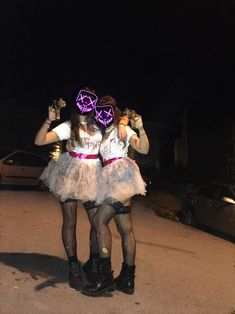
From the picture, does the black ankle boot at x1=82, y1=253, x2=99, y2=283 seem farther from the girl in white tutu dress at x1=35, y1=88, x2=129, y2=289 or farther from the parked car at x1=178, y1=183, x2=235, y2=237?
the parked car at x1=178, y1=183, x2=235, y2=237

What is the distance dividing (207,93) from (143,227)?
17.0m

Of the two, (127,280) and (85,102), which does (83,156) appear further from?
(127,280)

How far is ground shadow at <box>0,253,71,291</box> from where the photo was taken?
509 centimetres

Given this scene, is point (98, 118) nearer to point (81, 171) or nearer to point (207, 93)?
point (81, 171)

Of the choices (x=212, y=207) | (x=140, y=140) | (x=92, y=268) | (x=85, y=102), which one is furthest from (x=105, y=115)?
(x=212, y=207)

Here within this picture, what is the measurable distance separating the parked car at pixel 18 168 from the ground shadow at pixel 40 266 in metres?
9.61

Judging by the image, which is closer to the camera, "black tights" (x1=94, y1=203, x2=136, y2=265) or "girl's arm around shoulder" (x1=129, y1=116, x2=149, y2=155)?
"black tights" (x1=94, y1=203, x2=136, y2=265)

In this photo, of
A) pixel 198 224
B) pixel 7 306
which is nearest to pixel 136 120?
pixel 7 306

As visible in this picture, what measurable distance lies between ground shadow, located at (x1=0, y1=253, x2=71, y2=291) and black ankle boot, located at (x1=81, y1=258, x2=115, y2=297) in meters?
0.45

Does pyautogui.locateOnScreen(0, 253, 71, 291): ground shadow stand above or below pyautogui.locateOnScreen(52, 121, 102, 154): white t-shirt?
below

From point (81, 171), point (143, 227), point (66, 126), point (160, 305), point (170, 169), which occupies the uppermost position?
point (66, 126)

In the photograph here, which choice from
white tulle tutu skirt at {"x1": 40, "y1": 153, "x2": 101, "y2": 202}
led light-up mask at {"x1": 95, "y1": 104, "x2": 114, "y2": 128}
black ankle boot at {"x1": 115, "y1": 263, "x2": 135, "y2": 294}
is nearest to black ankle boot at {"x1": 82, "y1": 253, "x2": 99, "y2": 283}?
black ankle boot at {"x1": 115, "y1": 263, "x2": 135, "y2": 294}

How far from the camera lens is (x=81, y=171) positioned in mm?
4848

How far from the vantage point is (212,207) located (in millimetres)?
11914
